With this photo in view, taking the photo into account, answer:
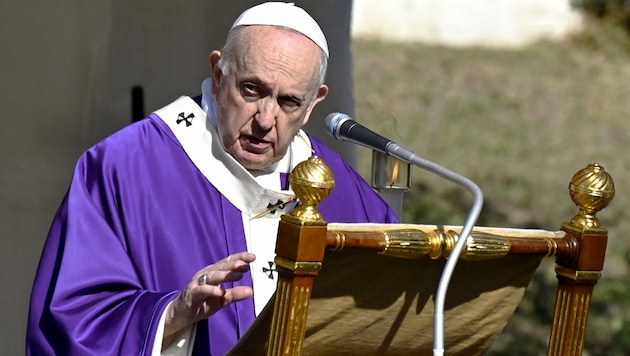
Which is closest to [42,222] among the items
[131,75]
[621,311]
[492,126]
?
[131,75]

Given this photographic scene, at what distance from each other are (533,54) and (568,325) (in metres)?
11.2

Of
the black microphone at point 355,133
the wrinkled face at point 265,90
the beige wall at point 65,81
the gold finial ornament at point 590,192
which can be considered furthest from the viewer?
the beige wall at point 65,81

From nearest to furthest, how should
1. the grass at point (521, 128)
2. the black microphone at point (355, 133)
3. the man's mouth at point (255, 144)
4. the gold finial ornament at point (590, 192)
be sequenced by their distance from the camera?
the gold finial ornament at point (590, 192) < the black microphone at point (355, 133) < the man's mouth at point (255, 144) < the grass at point (521, 128)

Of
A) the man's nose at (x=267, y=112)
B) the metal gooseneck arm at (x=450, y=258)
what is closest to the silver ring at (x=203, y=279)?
the metal gooseneck arm at (x=450, y=258)

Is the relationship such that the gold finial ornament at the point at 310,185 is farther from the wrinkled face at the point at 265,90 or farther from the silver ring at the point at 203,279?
the wrinkled face at the point at 265,90

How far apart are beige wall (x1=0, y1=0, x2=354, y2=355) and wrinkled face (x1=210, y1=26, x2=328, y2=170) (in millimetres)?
1527

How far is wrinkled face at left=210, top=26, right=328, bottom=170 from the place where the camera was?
3051 millimetres

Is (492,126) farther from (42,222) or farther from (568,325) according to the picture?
(568,325)

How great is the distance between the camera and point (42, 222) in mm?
4609

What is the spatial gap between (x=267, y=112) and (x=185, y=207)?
13.6 inches

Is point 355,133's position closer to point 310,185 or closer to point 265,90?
point 265,90

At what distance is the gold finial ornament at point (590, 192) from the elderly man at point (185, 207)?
83 cm

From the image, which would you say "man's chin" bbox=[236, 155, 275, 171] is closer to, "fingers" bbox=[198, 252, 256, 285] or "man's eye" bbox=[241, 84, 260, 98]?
"man's eye" bbox=[241, 84, 260, 98]

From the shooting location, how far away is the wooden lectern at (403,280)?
2309 mm
